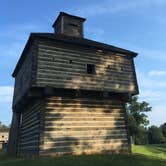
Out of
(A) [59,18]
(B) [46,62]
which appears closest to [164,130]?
(A) [59,18]

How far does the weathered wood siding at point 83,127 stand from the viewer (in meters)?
14.3

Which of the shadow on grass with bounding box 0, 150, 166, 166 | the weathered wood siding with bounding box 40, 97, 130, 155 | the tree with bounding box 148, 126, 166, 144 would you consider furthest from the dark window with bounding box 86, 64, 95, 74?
the tree with bounding box 148, 126, 166, 144

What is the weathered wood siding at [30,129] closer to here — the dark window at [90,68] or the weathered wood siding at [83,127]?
the weathered wood siding at [83,127]

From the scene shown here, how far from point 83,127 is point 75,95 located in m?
1.91

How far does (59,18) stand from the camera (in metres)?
21.2

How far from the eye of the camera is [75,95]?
15.5 metres

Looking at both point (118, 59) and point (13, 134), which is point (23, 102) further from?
point (118, 59)

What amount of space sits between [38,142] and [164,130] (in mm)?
65770

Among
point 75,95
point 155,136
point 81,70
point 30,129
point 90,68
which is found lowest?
point 30,129

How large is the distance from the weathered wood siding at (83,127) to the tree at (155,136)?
54.9 meters

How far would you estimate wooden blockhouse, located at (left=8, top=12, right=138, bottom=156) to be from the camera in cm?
1445

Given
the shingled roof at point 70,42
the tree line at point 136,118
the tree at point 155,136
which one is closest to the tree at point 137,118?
the tree line at point 136,118

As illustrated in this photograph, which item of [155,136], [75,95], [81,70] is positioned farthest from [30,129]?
[155,136]

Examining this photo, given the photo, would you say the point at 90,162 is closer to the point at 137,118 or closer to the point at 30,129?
the point at 30,129
